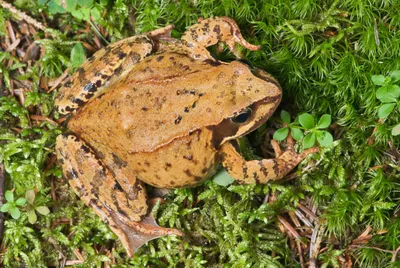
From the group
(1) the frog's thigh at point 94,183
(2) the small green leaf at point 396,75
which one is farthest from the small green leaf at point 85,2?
(2) the small green leaf at point 396,75

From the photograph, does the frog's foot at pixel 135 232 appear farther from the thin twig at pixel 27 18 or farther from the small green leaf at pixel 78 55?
the thin twig at pixel 27 18

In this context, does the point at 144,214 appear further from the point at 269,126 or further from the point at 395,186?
the point at 395,186

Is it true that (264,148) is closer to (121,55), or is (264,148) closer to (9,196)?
(121,55)

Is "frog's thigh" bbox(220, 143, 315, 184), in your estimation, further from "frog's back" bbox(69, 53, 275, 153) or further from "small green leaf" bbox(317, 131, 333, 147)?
"frog's back" bbox(69, 53, 275, 153)

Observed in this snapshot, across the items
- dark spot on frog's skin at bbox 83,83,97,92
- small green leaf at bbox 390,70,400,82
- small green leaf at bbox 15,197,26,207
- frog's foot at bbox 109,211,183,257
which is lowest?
frog's foot at bbox 109,211,183,257

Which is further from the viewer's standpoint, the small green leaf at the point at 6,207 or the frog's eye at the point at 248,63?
the small green leaf at the point at 6,207

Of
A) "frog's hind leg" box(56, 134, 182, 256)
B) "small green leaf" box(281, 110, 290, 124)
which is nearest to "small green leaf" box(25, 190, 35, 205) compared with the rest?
"frog's hind leg" box(56, 134, 182, 256)

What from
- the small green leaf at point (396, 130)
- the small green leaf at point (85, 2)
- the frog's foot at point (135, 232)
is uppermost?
the small green leaf at point (85, 2)

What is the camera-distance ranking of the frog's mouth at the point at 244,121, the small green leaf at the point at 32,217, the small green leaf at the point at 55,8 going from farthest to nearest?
the small green leaf at the point at 55,8, the small green leaf at the point at 32,217, the frog's mouth at the point at 244,121
